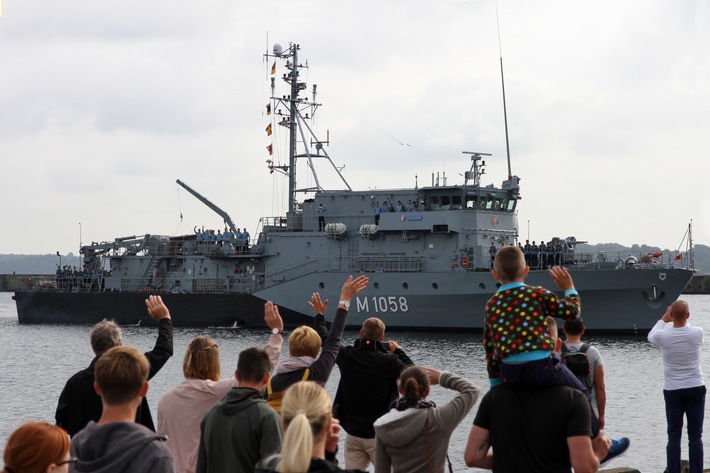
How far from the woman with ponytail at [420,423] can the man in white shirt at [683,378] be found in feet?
11.2

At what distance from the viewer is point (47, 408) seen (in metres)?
20.8

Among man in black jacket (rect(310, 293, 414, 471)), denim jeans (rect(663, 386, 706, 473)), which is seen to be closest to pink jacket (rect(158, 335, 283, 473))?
man in black jacket (rect(310, 293, 414, 471))

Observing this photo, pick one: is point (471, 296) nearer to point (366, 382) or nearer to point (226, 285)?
point (226, 285)

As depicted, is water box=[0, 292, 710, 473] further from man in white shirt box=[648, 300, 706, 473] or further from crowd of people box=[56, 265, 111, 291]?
crowd of people box=[56, 265, 111, 291]

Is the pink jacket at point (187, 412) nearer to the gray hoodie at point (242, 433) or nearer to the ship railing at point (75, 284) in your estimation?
the gray hoodie at point (242, 433)

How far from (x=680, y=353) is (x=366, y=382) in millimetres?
3292

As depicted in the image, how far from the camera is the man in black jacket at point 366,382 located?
300 inches

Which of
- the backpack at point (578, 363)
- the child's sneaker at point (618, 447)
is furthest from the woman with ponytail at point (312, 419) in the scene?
the backpack at point (578, 363)

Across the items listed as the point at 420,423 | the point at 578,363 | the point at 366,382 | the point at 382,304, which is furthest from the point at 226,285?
the point at 420,423

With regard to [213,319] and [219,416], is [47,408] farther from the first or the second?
[213,319]

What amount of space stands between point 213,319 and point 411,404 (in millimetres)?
38401

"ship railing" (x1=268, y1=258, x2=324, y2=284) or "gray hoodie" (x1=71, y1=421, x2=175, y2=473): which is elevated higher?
"ship railing" (x1=268, y1=258, x2=324, y2=284)

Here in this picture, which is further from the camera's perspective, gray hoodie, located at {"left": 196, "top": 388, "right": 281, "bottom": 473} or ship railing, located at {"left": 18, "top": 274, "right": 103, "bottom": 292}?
ship railing, located at {"left": 18, "top": 274, "right": 103, "bottom": 292}

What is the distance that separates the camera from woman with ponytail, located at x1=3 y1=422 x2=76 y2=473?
397cm
